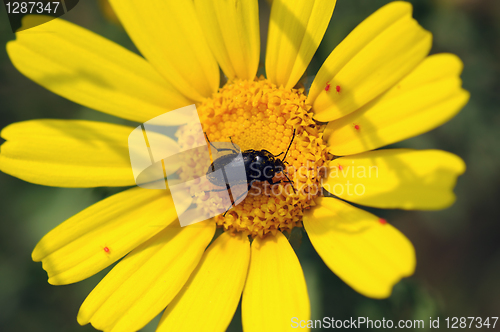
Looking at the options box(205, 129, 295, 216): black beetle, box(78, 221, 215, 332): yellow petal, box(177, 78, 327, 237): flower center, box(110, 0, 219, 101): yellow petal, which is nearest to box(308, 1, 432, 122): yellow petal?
box(177, 78, 327, 237): flower center

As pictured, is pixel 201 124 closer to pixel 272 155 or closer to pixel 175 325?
pixel 272 155

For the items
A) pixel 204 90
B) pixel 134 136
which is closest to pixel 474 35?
pixel 204 90

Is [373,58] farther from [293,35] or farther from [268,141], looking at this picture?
[268,141]

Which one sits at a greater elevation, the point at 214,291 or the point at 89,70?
the point at 89,70

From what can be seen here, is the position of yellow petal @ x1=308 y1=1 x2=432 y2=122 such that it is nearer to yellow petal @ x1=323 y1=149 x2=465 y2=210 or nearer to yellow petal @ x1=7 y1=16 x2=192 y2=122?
yellow petal @ x1=323 y1=149 x2=465 y2=210

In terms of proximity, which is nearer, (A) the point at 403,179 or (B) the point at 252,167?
(A) the point at 403,179

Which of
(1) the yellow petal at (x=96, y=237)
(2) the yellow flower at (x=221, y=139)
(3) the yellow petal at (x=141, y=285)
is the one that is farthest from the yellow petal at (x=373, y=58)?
(1) the yellow petal at (x=96, y=237)

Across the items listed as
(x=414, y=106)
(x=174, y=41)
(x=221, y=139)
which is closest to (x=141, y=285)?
(x=221, y=139)
